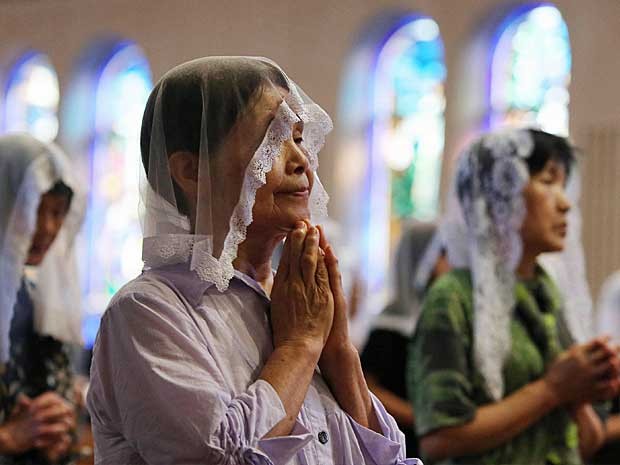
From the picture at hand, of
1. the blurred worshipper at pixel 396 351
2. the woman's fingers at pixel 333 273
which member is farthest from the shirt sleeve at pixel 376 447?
the blurred worshipper at pixel 396 351

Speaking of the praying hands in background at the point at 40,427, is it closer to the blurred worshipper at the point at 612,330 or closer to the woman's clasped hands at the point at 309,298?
the woman's clasped hands at the point at 309,298

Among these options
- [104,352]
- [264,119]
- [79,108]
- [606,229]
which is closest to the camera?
[104,352]

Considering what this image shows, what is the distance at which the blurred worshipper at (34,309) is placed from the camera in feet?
12.9

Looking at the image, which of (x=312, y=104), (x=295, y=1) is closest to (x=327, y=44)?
(x=295, y=1)

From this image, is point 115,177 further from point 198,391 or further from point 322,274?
point 198,391

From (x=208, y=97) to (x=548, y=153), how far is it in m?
2.07

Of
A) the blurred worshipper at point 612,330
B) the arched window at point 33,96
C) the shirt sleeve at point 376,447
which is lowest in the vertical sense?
the blurred worshipper at point 612,330

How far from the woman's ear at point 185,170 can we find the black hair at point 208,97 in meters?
0.01

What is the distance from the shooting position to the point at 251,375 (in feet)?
7.50

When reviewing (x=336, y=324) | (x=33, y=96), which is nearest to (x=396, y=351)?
(x=336, y=324)

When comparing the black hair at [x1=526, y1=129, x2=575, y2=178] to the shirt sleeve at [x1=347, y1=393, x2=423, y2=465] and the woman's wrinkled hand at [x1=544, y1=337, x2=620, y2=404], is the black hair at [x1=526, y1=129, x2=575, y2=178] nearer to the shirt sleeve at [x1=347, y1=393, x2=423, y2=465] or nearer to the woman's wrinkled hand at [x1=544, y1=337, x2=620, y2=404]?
the woman's wrinkled hand at [x1=544, y1=337, x2=620, y2=404]

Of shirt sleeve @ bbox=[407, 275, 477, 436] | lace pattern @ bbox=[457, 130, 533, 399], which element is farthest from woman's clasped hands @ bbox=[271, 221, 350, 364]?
lace pattern @ bbox=[457, 130, 533, 399]

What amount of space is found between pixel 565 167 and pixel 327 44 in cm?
974

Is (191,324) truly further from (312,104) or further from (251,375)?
(312,104)
